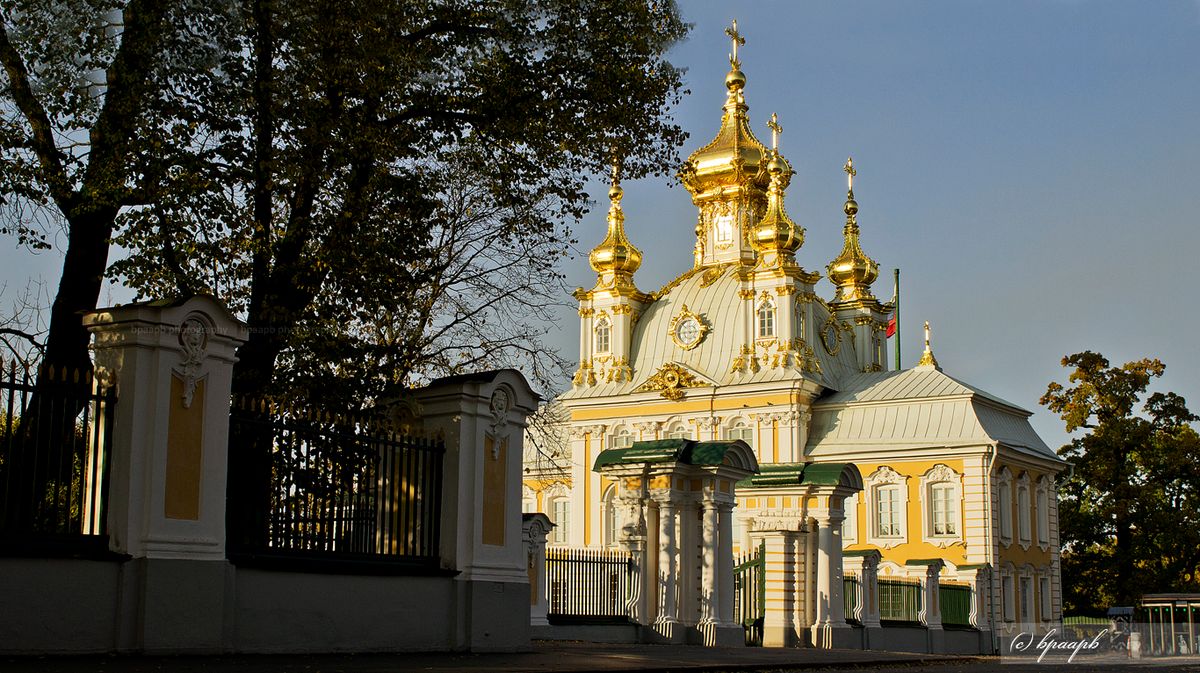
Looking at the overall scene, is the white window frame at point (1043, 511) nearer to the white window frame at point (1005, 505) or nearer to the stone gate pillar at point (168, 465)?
the white window frame at point (1005, 505)

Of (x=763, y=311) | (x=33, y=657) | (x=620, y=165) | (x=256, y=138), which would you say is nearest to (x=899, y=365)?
(x=763, y=311)

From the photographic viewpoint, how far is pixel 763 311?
50.6 meters

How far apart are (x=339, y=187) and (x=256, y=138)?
95 cm

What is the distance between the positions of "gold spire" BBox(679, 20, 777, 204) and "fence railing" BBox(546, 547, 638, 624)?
3859 centimetres

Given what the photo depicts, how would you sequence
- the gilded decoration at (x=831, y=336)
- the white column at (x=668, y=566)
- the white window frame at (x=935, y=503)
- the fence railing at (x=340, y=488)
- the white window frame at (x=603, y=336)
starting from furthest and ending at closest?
1. the white window frame at (x=603, y=336)
2. the gilded decoration at (x=831, y=336)
3. the white window frame at (x=935, y=503)
4. the white column at (x=668, y=566)
5. the fence railing at (x=340, y=488)

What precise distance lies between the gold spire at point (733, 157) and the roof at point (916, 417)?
11027 millimetres

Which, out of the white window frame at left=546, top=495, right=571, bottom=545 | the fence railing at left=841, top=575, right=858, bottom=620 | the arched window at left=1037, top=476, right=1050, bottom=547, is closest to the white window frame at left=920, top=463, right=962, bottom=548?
the arched window at left=1037, top=476, right=1050, bottom=547

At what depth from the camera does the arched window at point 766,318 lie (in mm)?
50281

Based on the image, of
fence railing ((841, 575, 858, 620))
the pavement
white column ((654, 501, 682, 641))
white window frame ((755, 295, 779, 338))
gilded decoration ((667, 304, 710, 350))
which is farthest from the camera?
gilded decoration ((667, 304, 710, 350))

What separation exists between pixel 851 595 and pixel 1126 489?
27202 millimetres

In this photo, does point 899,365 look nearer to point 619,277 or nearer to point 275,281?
point 619,277

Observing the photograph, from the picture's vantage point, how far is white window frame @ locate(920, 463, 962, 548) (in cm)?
4481

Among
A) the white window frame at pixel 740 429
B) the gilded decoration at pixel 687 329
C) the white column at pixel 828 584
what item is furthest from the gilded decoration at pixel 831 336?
the white column at pixel 828 584

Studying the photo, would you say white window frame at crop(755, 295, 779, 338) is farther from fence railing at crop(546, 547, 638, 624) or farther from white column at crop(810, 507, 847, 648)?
fence railing at crop(546, 547, 638, 624)
